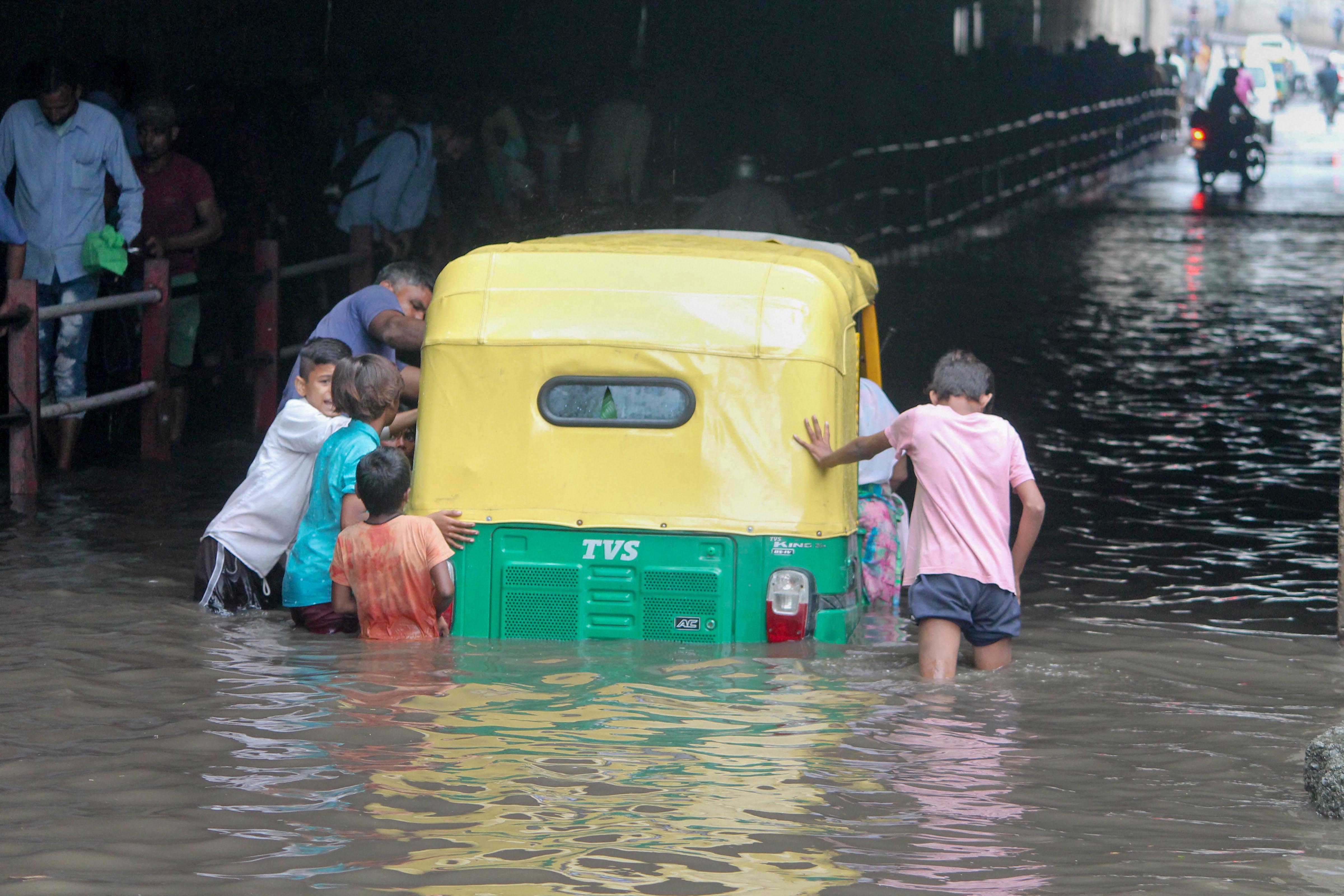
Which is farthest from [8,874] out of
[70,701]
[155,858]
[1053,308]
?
[1053,308]

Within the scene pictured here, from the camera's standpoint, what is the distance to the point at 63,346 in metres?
9.85

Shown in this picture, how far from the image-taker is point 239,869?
4.25m

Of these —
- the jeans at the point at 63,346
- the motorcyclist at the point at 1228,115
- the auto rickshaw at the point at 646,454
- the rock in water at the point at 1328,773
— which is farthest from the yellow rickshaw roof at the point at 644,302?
the motorcyclist at the point at 1228,115

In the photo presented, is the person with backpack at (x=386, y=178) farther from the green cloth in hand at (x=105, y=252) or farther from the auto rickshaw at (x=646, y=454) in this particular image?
the auto rickshaw at (x=646, y=454)

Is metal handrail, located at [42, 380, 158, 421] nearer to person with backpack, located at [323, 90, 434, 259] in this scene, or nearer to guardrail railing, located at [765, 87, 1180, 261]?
person with backpack, located at [323, 90, 434, 259]

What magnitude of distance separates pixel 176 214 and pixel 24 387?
6.39ft

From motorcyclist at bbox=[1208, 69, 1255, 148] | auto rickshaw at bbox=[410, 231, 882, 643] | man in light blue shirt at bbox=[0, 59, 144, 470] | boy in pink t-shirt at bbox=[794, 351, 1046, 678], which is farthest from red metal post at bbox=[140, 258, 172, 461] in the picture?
motorcyclist at bbox=[1208, 69, 1255, 148]

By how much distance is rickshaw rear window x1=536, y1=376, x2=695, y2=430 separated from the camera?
20.6 ft

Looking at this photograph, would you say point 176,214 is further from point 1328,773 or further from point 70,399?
point 1328,773

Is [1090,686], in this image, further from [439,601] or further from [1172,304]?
[1172,304]

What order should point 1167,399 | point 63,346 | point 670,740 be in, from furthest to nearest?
point 1167,399
point 63,346
point 670,740

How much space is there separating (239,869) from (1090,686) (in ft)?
10.4

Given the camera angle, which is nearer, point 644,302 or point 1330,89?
point 644,302

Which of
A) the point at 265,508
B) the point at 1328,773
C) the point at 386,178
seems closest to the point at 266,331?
the point at 386,178
